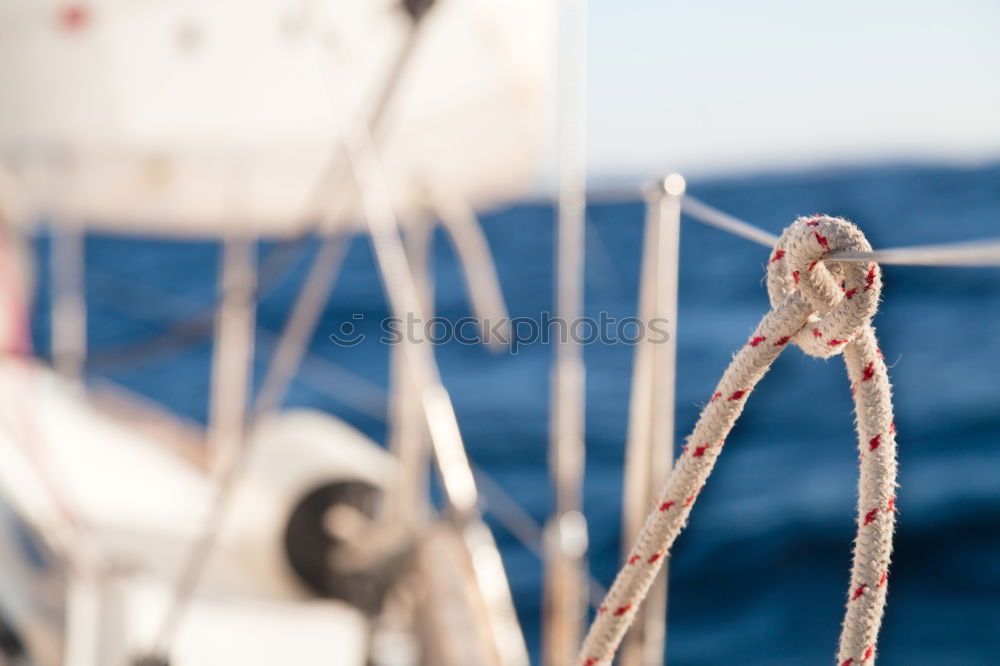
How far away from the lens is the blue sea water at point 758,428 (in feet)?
6.41

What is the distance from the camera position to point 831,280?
341mm

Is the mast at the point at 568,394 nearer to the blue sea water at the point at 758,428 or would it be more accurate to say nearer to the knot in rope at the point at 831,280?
the blue sea water at the point at 758,428

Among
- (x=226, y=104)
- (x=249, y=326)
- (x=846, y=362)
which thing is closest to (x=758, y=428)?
(x=249, y=326)

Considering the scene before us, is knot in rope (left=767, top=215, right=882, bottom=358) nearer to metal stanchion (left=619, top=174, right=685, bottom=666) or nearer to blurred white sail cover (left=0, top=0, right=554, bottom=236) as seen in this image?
metal stanchion (left=619, top=174, right=685, bottom=666)

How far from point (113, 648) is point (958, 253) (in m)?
0.89

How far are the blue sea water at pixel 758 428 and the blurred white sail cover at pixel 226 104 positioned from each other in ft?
1.15

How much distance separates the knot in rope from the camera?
334mm

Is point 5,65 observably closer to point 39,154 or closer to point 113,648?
A: point 39,154

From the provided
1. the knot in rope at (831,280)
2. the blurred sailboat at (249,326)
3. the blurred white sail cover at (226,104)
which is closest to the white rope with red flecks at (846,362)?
the knot in rope at (831,280)

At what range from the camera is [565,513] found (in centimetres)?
112

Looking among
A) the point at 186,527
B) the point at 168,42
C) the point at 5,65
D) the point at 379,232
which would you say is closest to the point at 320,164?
the point at 168,42

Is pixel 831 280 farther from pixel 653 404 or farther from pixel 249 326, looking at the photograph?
pixel 249 326

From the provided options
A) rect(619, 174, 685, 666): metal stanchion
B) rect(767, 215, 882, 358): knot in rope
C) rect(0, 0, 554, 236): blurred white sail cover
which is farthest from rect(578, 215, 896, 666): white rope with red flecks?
rect(0, 0, 554, 236): blurred white sail cover

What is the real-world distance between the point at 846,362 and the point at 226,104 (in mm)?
1601
